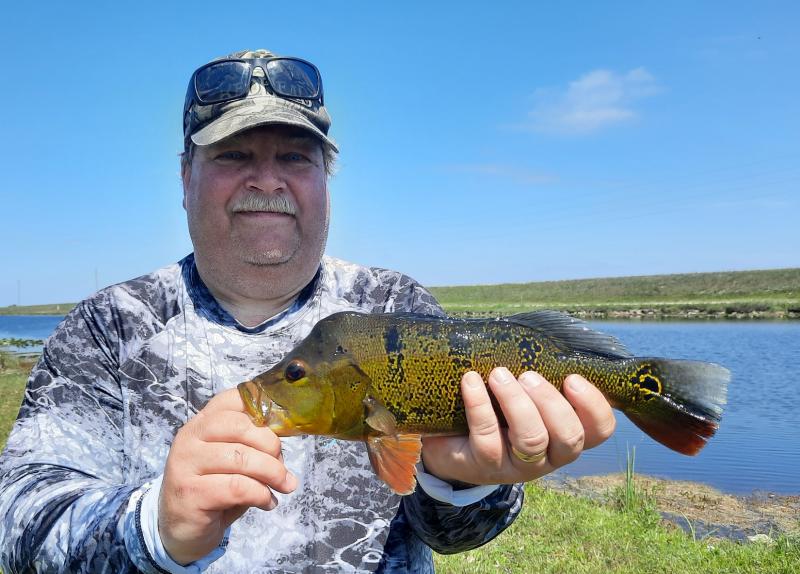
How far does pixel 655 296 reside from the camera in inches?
3172

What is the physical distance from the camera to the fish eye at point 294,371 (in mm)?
2717

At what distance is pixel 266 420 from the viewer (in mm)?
2520

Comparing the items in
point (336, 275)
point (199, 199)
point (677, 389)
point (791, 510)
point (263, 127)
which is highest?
point (263, 127)

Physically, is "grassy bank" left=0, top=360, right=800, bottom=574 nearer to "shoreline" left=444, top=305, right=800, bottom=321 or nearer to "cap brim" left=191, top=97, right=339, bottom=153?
"cap brim" left=191, top=97, right=339, bottom=153

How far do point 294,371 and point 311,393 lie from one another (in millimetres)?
119

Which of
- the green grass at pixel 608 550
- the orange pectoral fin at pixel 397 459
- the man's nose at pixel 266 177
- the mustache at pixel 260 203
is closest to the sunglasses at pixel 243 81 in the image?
the man's nose at pixel 266 177

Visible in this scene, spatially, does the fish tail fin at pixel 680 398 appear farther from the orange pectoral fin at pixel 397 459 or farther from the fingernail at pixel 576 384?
the orange pectoral fin at pixel 397 459

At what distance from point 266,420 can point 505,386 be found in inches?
37.9

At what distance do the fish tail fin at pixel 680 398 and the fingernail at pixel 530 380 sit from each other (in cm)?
60

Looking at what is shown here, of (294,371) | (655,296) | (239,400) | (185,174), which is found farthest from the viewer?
(655,296)

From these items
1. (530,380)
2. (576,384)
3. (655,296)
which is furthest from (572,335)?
(655,296)

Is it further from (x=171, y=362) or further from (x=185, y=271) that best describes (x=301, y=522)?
(x=185, y=271)

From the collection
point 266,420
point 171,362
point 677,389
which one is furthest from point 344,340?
point 677,389

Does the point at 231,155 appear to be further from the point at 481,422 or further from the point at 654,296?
the point at 654,296
